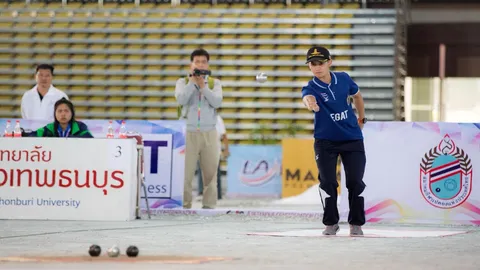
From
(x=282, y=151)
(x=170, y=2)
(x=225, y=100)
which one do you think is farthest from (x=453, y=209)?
(x=170, y=2)

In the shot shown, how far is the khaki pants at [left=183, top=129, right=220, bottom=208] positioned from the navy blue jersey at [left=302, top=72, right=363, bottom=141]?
3793 millimetres

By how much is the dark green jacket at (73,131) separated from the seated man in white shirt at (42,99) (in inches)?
61.2

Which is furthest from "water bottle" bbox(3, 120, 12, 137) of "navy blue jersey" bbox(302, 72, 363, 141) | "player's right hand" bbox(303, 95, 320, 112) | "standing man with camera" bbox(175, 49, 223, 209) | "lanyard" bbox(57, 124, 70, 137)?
"player's right hand" bbox(303, 95, 320, 112)

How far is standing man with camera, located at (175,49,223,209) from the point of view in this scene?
12.6 m

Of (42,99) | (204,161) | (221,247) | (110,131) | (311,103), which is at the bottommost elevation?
(221,247)

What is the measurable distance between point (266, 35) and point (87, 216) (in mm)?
14714

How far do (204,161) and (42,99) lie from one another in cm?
206

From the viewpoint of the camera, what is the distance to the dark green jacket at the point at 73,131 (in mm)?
11406

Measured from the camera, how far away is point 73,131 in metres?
11.5

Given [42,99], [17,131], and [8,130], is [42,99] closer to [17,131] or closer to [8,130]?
[8,130]

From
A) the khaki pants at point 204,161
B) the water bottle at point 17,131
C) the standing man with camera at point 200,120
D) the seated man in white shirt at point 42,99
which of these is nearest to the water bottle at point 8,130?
the water bottle at point 17,131

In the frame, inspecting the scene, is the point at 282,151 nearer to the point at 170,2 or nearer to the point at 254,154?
the point at 254,154

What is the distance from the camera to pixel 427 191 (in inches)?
432

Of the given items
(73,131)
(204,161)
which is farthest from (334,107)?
(204,161)
